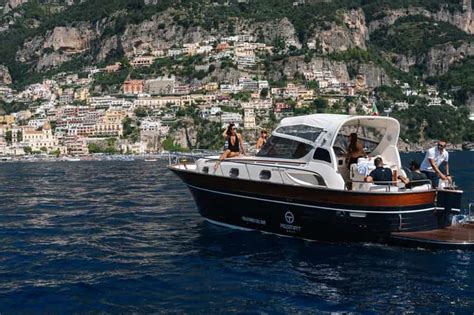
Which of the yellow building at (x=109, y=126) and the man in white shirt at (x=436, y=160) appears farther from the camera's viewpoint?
the yellow building at (x=109, y=126)

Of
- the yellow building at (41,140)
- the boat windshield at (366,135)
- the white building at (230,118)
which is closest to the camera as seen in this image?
the boat windshield at (366,135)

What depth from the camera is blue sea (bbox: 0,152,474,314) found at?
36.0 feet

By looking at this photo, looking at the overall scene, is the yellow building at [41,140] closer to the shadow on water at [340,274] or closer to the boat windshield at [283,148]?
A: the boat windshield at [283,148]

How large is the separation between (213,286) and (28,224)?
1009 centimetres

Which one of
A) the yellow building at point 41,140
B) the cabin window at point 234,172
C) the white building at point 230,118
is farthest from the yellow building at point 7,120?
the cabin window at point 234,172

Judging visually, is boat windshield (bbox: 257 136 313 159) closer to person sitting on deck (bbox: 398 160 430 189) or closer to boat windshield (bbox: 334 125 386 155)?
boat windshield (bbox: 334 125 386 155)

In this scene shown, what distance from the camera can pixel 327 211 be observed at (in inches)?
601

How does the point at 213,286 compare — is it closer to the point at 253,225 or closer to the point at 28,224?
the point at 253,225

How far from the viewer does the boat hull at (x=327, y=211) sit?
14.8 meters

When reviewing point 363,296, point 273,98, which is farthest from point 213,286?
point 273,98

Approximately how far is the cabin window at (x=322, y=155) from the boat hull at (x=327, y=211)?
932mm

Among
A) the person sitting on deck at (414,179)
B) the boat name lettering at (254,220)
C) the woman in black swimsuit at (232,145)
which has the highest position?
the woman in black swimsuit at (232,145)

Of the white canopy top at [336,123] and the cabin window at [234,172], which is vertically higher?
the white canopy top at [336,123]

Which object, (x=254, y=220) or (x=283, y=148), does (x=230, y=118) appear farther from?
(x=254, y=220)
